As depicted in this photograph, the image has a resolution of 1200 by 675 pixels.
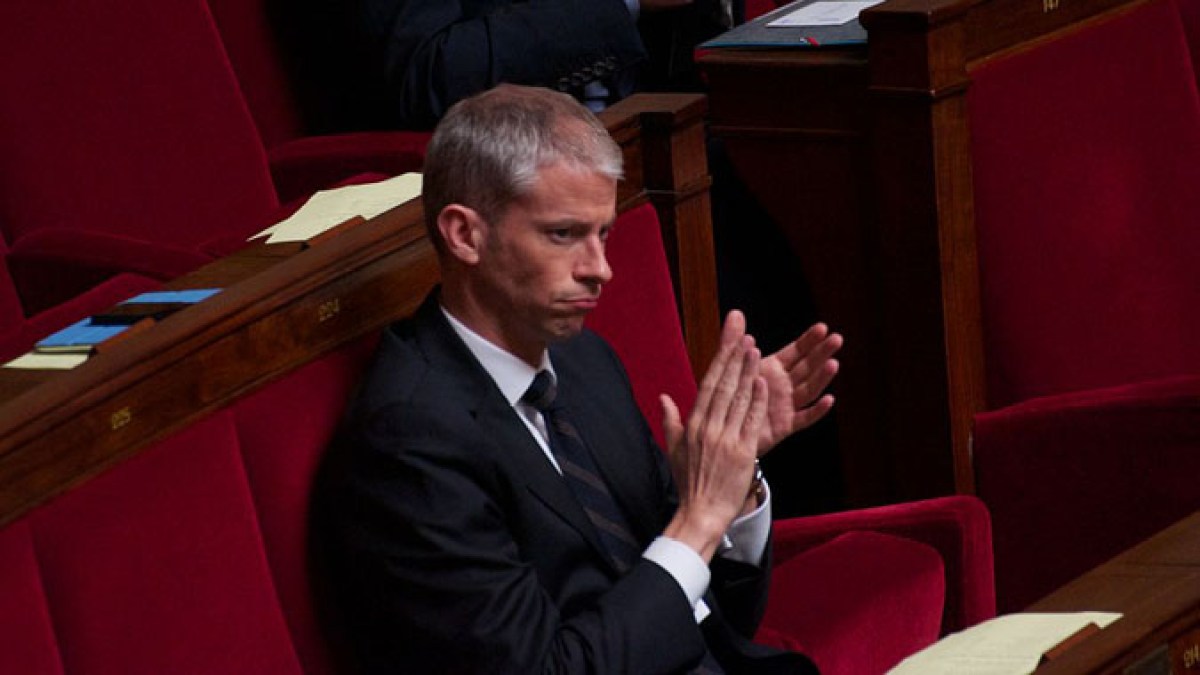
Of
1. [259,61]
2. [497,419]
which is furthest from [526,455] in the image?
[259,61]

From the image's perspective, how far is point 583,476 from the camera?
890mm

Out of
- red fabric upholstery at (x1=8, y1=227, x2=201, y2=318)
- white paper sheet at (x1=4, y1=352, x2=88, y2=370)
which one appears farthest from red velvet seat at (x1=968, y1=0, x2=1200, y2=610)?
white paper sheet at (x1=4, y1=352, x2=88, y2=370)

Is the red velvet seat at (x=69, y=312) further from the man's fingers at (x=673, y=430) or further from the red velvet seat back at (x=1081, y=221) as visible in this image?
the red velvet seat back at (x=1081, y=221)

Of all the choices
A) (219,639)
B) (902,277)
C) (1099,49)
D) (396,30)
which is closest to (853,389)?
(902,277)

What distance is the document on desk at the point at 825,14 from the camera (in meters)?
1.36

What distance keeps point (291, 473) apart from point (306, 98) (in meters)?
0.82

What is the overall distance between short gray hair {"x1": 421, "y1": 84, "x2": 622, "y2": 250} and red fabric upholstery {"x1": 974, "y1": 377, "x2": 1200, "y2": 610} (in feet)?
1.39

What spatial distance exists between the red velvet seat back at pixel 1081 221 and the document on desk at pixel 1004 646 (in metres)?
0.47

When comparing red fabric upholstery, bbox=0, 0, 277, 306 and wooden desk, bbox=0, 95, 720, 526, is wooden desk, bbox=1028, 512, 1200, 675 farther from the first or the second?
red fabric upholstery, bbox=0, 0, 277, 306

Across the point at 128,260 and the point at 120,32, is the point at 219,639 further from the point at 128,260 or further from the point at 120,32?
the point at 120,32

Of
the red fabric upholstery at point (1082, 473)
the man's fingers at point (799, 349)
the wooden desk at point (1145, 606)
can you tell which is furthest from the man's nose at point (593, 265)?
the red fabric upholstery at point (1082, 473)

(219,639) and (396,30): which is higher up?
(396,30)

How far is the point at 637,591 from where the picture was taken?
2.75ft

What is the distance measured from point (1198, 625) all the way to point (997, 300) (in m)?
0.55
